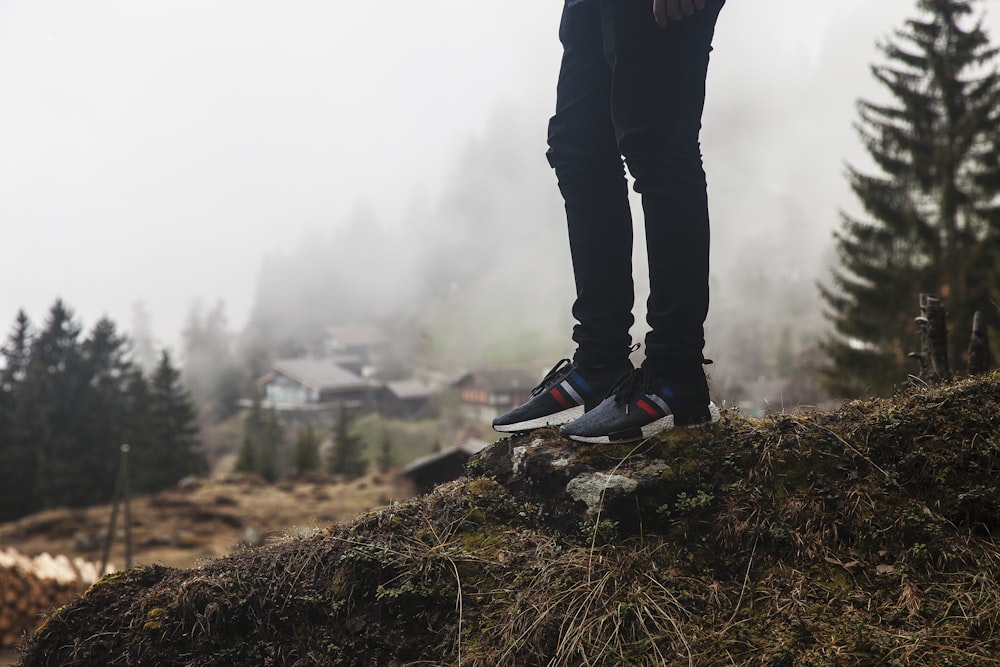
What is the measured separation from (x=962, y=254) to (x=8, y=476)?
35070 millimetres

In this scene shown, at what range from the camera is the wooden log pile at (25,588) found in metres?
11.1

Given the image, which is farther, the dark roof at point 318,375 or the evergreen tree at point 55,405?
the dark roof at point 318,375

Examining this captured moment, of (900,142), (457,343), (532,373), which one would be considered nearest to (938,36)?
(900,142)

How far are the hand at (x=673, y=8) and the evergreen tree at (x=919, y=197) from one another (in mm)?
15566

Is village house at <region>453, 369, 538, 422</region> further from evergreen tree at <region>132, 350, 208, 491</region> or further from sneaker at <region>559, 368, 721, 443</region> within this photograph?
sneaker at <region>559, 368, 721, 443</region>

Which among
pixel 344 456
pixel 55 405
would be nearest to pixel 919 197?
pixel 344 456

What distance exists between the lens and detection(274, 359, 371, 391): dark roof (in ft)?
191

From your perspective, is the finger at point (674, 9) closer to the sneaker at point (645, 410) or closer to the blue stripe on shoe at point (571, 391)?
the sneaker at point (645, 410)

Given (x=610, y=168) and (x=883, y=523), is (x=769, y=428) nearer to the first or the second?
(x=883, y=523)

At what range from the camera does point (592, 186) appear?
94.8 inches

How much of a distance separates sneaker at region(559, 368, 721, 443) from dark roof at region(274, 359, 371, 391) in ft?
188

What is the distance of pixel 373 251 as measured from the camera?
11262 centimetres

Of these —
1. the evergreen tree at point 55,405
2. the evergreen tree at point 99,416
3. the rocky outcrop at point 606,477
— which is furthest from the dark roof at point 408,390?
the rocky outcrop at point 606,477

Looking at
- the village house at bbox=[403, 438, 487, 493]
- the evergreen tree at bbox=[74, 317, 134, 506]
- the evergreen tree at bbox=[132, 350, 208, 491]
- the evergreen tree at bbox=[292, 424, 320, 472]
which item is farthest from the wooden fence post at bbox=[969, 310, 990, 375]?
the evergreen tree at bbox=[132, 350, 208, 491]
